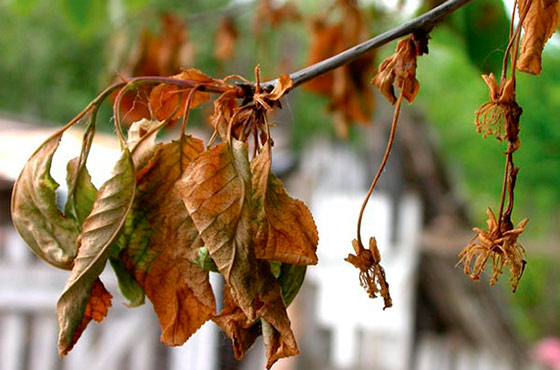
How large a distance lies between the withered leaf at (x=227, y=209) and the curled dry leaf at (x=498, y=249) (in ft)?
0.33

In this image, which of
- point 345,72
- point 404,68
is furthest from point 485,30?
point 404,68

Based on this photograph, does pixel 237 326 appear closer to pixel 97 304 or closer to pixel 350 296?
pixel 97 304

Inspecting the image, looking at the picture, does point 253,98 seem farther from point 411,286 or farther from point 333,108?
point 411,286

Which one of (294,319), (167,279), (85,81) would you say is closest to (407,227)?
(294,319)

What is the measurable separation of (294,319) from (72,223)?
2147 millimetres

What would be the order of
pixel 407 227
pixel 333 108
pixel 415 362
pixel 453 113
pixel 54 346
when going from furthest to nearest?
pixel 453 113 < pixel 415 362 < pixel 407 227 < pixel 54 346 < pixel 333 108

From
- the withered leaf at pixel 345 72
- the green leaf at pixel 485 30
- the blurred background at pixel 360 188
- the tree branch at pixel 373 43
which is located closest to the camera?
the tree branch at pixel 373 43

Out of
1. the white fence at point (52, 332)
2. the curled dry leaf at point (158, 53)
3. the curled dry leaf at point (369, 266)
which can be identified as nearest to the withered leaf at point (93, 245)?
the curled dry leaf at point (369, 266)

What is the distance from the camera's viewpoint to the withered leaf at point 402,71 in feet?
1.23

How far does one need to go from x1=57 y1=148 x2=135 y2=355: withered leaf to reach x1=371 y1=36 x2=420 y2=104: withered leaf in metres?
0.13

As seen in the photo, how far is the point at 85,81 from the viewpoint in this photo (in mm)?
4934

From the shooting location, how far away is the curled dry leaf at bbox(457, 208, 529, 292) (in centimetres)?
36

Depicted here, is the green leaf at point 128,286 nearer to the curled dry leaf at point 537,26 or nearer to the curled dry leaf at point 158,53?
the curled dry leaf at point 537,26

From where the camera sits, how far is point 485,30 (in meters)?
0.92
